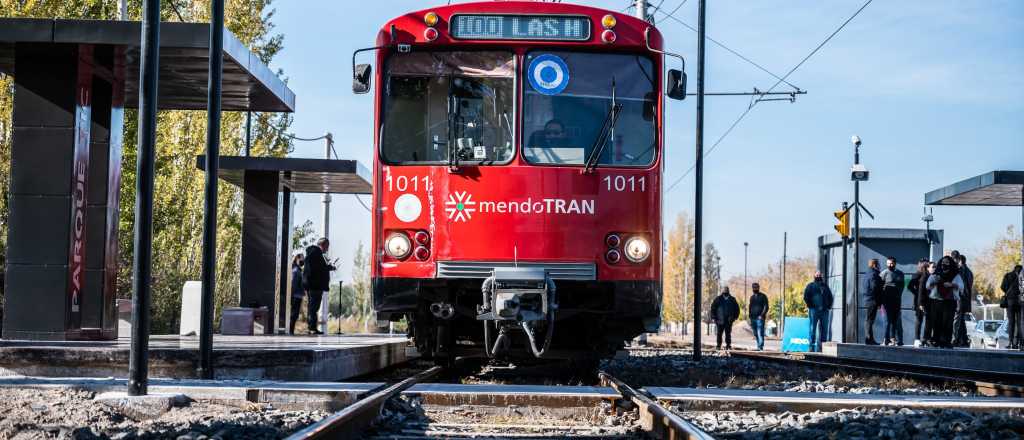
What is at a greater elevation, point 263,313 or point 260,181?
point 260,181

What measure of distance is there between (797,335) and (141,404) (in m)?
24.5

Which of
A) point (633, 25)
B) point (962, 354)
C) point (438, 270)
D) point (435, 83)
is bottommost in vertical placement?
point (962, 354)

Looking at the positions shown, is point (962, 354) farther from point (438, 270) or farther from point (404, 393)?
point (404, 393)

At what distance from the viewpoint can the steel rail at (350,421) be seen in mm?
5023

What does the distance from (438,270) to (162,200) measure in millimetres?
24032

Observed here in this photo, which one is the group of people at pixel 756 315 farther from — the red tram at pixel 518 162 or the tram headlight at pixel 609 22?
the tram headlight at pixel 609 22

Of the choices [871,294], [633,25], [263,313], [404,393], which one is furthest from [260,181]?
[404,393]

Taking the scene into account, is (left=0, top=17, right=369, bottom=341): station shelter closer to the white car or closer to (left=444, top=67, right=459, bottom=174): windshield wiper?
(left=444, top=67, right=459, bottom=174): windshield wiper

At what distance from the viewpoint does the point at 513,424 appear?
6469mm

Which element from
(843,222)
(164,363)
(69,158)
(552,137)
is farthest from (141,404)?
(843,222)

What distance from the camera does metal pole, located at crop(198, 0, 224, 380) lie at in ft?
29.4

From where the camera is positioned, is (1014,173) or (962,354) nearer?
(962,354)

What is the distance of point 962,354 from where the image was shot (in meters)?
15.8

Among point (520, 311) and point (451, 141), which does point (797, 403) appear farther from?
point (451, 141)
